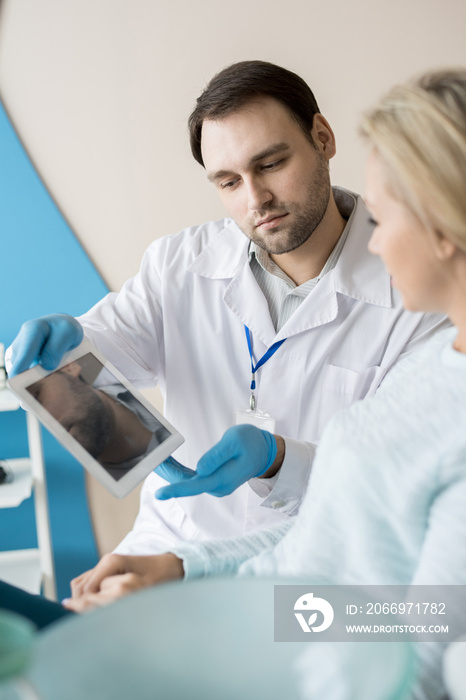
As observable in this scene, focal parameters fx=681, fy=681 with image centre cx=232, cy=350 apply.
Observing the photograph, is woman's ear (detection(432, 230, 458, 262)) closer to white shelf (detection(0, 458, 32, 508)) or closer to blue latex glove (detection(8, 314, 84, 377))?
blue latex glove (detection(8, 314, 84, 377))

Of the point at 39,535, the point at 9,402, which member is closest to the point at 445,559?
the point at 9,402

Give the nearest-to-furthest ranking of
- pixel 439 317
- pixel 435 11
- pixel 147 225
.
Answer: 1. pixel 439 317
2. pixel 435 11
3. pixel 147 225

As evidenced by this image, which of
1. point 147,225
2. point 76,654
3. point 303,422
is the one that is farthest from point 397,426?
point 147,225

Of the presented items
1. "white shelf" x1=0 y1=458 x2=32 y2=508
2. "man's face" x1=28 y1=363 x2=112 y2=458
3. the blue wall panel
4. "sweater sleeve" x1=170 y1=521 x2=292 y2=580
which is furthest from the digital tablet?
the blue wall panel

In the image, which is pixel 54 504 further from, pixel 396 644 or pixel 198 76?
pixel 396 644

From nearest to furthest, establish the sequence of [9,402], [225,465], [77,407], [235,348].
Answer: [77,407] → [225,465] → [235,348] → [9,402]

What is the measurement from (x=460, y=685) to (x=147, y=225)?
1.91 metres

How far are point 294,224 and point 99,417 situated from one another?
0.63 m

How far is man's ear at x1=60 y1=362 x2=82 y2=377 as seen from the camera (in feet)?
3.80

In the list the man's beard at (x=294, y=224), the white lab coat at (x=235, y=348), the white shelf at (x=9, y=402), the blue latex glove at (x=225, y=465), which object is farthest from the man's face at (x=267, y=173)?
the white shelf at (x=9, y=402)

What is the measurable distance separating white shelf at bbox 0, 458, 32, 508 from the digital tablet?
2.61 ft

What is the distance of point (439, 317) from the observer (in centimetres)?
144

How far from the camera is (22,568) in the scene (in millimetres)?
2027

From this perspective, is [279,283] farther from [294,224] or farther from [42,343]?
[42,343]
